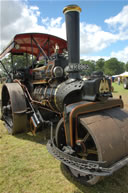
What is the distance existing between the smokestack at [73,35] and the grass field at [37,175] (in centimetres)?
171

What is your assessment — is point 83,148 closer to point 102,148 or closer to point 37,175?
point 102,148

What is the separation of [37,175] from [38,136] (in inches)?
64.4

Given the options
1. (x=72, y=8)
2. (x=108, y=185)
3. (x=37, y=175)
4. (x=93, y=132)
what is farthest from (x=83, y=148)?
(x=72, y=8)

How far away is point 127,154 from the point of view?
83.5 inches

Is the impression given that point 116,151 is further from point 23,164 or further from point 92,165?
point 23,164

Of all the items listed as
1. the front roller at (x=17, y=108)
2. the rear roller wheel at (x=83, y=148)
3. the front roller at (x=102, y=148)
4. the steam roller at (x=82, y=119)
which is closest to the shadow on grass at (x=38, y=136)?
the front roller at (x=17, y=108)

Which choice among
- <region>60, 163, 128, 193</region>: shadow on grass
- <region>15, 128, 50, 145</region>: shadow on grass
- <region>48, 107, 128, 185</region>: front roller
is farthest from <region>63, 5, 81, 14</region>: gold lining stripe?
<region>15, 128, 50, 145</region>: shadow on grass

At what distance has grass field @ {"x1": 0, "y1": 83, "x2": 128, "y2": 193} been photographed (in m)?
2.24

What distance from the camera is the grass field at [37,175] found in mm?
2238

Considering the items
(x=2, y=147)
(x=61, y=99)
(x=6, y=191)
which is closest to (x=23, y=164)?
(x=6, y=191)

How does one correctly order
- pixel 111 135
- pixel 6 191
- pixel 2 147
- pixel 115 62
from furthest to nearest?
pixel 115 62 → pixel 2 147 → pixel 6 191 → pixel 111 135

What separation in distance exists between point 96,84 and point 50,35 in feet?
8.43

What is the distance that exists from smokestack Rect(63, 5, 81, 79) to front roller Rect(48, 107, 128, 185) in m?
0.99

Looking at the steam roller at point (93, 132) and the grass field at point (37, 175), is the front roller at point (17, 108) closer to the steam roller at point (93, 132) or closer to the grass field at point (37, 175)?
the grass field at point (37, 175)
